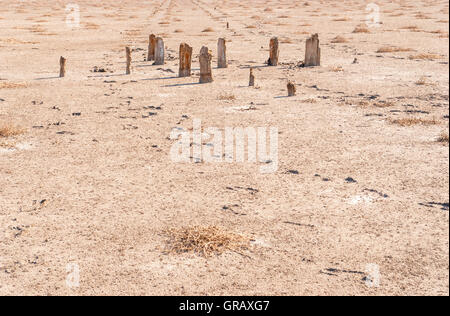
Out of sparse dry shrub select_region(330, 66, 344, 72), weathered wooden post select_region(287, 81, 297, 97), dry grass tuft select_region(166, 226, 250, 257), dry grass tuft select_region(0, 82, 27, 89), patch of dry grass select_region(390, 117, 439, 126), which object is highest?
sparse dry shrub select_region(330, 66, 344, 72)

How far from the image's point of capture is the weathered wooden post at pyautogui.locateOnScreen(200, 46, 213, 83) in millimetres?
14711

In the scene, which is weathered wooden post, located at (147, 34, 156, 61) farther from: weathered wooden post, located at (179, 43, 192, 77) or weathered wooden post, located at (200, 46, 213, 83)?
weathered wooden post, located at (200, 46, 213, 83)

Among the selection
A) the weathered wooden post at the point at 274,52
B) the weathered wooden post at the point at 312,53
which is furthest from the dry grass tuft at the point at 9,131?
the weathered wooden post at the point at 312,53

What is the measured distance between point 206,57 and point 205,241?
9.60m

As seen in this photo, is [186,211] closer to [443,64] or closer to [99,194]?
[99,194]

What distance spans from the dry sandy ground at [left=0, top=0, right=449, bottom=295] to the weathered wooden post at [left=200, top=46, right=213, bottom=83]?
1.40 ft

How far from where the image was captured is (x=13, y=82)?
49.8 ft

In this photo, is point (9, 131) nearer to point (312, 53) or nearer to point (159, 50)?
point (159, 50)

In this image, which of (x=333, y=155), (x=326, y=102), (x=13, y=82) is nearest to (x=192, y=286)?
(x=333, y=155)

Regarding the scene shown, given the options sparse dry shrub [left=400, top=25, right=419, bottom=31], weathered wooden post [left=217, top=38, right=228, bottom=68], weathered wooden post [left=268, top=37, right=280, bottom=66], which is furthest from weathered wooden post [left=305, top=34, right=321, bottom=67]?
sparse dry shrub [left=400, top=25, right=419, bottom=31]

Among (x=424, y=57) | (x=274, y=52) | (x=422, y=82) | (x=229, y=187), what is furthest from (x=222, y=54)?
(x=229, y=187)

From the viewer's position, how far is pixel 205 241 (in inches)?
231

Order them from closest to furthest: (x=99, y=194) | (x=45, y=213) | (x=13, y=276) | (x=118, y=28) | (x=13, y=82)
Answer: (x=13, y=276)
(x=45, y=213)
(x=99, y=194)
(x=13, y=82)
(x=118, y=28)
